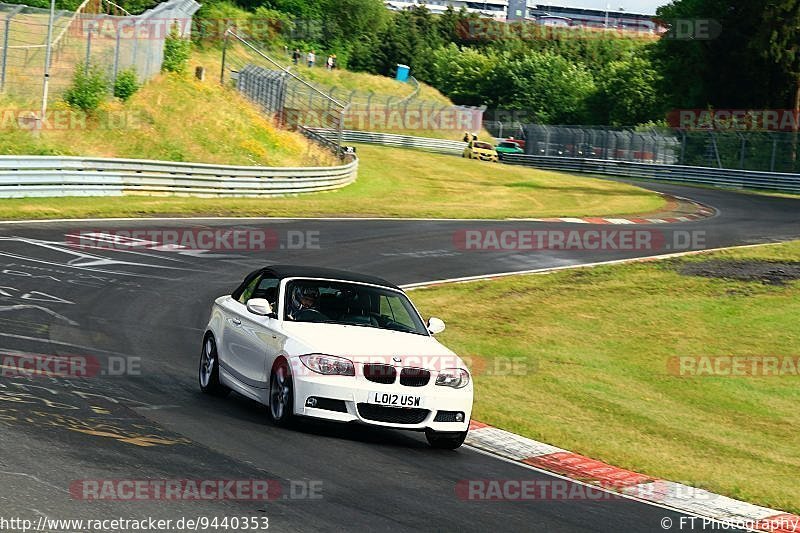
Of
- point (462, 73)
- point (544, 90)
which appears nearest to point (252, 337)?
point (544, 90)

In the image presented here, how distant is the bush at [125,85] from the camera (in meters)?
38.7

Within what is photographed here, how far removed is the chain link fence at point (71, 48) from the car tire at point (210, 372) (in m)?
23.3

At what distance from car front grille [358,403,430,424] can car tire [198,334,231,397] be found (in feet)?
7.83

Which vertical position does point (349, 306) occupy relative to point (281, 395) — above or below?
above

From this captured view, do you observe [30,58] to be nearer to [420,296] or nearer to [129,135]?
[129,135]

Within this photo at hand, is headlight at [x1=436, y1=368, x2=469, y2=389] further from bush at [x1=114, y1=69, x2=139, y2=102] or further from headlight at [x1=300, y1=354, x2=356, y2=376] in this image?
bush at [x1=114, y1=69, x2=139, y2=102]

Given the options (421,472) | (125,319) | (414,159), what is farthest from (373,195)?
(421,472)

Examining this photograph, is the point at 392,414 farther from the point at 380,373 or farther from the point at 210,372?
the point at 210,372

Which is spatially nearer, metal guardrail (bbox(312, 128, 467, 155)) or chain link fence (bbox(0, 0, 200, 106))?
chain link fence (bbox(0, 0, 200, 106))

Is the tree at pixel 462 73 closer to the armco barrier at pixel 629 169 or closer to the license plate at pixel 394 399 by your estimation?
the armco barrier at pixel 629 169

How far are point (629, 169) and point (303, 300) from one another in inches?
2246

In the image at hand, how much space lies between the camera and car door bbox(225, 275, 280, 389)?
11.0 metres

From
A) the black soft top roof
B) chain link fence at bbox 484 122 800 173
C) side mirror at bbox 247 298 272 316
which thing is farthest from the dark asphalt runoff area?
chain link fence at bbox 484 122 800 173

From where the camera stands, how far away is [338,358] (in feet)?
33.8
